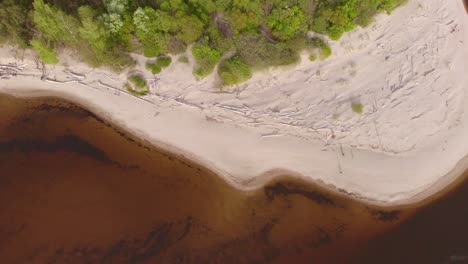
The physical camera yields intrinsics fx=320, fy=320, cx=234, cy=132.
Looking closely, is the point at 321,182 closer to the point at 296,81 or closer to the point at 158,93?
the point at 296,81

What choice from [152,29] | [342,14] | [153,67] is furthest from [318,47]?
[153,67]

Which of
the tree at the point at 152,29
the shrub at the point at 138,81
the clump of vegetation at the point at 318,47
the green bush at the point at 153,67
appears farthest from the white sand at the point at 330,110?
the tree at the point at 152,29

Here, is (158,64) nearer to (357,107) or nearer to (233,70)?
(233,70)

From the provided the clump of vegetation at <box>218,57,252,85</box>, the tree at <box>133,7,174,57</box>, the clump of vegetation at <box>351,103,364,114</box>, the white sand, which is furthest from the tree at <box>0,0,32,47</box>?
the clump of vegetation at <box>351,103,364,114</box>

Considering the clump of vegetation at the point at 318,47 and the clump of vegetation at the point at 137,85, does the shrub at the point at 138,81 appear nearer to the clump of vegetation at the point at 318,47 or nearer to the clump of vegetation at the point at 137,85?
the clump of vegetation at the point at 137,85

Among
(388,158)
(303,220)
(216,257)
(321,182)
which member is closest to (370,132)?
(388,158)

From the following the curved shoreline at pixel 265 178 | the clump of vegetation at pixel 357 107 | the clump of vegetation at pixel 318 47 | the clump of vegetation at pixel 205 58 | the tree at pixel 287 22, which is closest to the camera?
the tree at pixel 287 22
